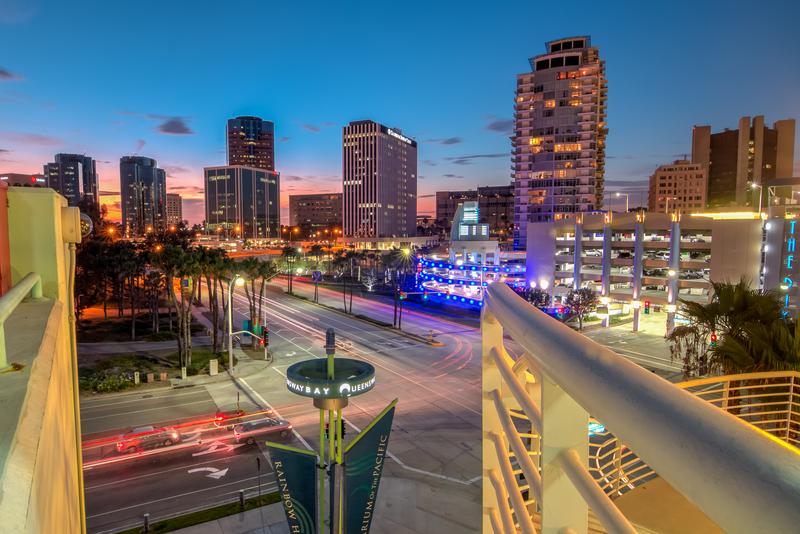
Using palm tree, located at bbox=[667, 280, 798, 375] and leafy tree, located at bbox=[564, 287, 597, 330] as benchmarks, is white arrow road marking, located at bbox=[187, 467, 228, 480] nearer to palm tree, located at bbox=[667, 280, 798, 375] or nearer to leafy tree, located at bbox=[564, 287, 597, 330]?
palm tree, located at bbox=[667, 280, 798, 375]

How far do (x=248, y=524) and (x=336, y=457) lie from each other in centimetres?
592

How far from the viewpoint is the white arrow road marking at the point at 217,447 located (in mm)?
20734

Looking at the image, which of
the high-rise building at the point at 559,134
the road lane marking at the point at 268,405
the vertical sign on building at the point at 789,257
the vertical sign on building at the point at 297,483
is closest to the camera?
the vertical sign on building at the point at 297,483

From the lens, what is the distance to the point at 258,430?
22.2 meters

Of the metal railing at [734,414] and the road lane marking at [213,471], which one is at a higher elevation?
the metal railing at [734,414]

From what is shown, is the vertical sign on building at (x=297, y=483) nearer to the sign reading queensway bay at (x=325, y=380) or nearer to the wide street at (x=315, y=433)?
the sign reading queensway bay at (x=325, y=380)

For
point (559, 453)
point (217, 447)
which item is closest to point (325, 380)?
point (559, 453)

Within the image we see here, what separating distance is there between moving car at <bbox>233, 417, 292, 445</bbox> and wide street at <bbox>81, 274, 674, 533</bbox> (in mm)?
592

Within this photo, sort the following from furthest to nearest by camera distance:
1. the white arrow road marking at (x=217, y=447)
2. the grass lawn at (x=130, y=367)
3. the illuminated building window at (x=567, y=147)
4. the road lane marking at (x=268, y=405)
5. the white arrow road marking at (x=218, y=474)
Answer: the illuminated building window at (x=567, y=147), the grass lawn at (x=130, y=367), the road lane marking at (x=268, y=405), the white arrow road marking at (x=217, y=447), the white arrow road marking at (x=218, y=474)

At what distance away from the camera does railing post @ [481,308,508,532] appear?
9.93ft

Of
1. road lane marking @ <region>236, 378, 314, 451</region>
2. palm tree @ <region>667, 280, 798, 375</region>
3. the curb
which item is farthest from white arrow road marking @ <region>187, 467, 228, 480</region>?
the curb

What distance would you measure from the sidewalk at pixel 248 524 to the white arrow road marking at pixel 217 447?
204 inches

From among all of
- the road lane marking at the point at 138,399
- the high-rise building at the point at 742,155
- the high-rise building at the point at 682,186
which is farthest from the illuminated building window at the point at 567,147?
the road lane marking at the point at 138,399

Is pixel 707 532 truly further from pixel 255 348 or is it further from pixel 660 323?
pixel 660 323
